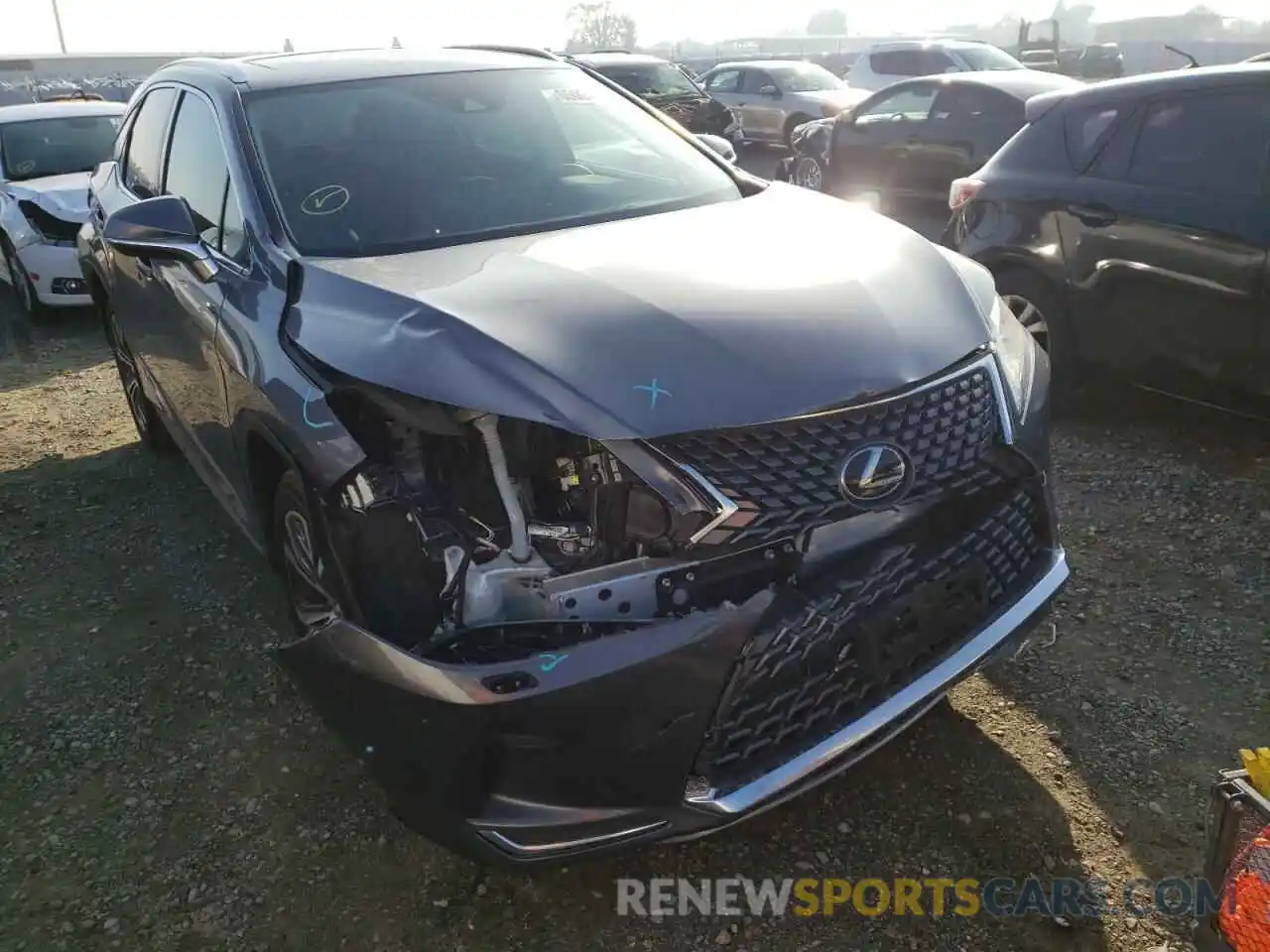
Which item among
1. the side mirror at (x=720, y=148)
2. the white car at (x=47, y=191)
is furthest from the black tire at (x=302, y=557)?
the white car at (x=47, y=191)

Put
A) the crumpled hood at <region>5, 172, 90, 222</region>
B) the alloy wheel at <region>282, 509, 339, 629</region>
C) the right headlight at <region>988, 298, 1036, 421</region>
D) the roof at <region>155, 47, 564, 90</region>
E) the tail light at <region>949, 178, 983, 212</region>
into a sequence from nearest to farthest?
the right headlight at <region>988, 298, 1036, 421</region>
the alloy wheel at <region>282, 509, 339, 629</region>
the roof at <region>155, 47, 564, 90</region>
the tail light at <region>949, 178, 983, 212</region>
the crumpled hood at <region>5, 172, 90, 222</region>

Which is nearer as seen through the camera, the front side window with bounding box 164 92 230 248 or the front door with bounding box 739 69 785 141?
the front side window with bounding box 164 92 230 248

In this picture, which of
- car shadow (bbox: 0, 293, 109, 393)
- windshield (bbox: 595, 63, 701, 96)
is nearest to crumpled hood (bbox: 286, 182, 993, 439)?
car shadow (bbox: 0, 293, 109, 393)

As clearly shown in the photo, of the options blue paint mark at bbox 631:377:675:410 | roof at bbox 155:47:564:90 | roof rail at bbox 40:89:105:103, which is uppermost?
roof at bbox 155:47:564:90

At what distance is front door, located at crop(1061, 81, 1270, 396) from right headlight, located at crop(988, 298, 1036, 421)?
170cm

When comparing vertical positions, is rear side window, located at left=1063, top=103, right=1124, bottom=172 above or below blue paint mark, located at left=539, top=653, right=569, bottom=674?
above

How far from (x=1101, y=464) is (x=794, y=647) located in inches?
114

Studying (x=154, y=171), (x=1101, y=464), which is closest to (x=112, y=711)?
(x=154, y=171)

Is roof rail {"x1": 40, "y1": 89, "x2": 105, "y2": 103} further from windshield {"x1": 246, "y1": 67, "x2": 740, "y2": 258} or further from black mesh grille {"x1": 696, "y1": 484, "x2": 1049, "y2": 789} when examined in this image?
black mesh grille {"x1": 696, "y1": 484, "x2": 1049, "y2": 789}

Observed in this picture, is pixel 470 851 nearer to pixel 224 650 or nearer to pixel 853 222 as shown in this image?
pixel 224 650

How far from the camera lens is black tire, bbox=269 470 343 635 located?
240 centimetres

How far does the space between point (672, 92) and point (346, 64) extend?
34.6ft

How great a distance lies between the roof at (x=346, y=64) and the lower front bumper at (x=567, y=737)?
7.07 feet

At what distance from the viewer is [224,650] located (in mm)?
3463
